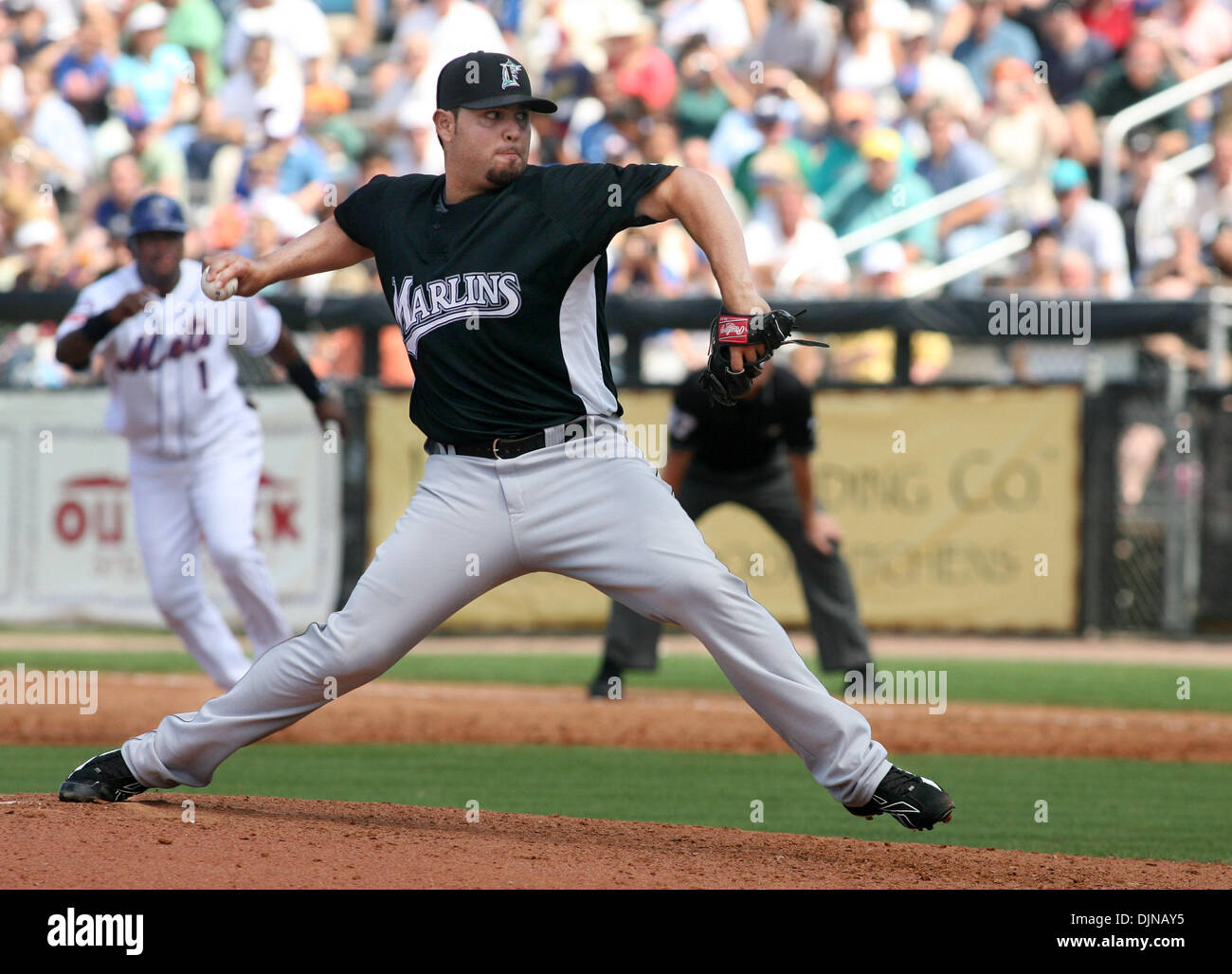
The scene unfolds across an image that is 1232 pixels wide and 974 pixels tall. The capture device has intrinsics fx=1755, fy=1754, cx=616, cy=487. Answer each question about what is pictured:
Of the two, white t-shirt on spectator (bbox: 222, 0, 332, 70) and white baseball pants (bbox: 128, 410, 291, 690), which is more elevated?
white t-shirt on spectator (bbox: 222, 0, 332, 70)

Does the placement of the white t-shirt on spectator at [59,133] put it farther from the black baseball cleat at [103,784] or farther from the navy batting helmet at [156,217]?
the black baseball cleat at [103,784]

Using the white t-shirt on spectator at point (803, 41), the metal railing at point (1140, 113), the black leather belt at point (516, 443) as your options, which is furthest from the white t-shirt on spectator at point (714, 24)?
the black leather belt at point (516, 443)

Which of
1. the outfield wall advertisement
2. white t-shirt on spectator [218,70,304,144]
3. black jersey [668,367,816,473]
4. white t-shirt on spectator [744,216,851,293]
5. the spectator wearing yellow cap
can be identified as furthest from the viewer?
white t-shirt on spectator [218,70,304,144]

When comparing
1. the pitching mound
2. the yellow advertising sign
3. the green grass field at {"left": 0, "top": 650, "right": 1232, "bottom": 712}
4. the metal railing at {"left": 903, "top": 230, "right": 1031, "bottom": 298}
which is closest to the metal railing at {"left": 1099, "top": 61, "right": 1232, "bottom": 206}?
the metal railing at {"left": 903, "top": 230, "right": 1031, "bottom": 298}

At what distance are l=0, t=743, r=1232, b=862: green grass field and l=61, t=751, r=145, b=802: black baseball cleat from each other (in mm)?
660

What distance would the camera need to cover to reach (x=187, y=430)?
8.08 m

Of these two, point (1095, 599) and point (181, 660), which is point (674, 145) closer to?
point (1095, 599)

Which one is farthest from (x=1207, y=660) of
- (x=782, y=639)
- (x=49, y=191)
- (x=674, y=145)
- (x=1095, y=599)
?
(x=49, y=191)

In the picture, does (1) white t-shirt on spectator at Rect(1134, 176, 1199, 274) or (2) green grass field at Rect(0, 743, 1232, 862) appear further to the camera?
(1) white t-shirt on spectator at Rect(1134, 176, 1199, 274)

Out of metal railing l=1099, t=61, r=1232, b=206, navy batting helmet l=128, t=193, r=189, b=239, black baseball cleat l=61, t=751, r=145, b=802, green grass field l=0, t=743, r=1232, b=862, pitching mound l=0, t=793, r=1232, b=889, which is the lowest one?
green grass field l=0, t=743, r=1232, b=862

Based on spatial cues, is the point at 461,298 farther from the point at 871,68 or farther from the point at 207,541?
the point at 871,68

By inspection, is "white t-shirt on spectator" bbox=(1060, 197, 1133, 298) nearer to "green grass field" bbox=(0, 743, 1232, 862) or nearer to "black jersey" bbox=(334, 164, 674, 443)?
"green grass field" bbox=(0, 743, 1232, 862)

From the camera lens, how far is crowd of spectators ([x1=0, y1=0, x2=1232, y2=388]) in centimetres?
1384

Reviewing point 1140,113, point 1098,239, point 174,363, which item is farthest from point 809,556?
point 1140,113
